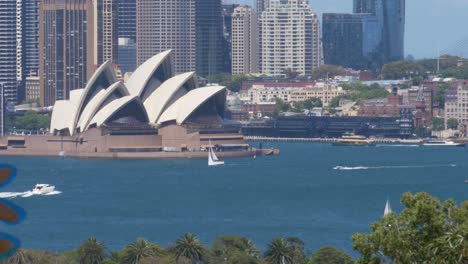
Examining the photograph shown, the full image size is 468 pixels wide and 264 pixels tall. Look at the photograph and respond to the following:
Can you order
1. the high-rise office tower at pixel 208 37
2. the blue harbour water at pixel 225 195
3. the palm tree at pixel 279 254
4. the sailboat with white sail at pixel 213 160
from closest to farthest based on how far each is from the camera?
the palm tree at pixel 279 254 < the blue harbour water at pixel 225 195 < the sailboat with white sail at pixel 213 160 < the high-rise office tower at pixel 208 37

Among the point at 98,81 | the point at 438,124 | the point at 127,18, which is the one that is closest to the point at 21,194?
the point at 98,81

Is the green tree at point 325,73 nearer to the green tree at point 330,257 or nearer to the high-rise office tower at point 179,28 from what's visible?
the high-rise office tower at point 179,28

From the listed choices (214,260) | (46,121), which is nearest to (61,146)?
(46,121)

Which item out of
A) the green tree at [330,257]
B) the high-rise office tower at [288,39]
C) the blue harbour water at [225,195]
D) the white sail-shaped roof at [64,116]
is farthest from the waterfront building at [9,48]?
the green tree at [330,257]

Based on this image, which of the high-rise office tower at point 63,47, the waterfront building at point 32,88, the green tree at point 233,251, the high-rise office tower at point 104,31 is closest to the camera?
the green tree at point 233,251

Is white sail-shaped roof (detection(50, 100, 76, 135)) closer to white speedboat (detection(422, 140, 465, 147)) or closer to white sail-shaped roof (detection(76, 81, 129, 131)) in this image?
white sail-shaped roof (detection(76, 81, 129, 131))

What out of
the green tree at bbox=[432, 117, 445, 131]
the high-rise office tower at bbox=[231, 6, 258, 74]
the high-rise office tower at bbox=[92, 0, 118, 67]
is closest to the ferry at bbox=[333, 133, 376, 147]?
the green tree at bbox=[432, 117, 445, 131]

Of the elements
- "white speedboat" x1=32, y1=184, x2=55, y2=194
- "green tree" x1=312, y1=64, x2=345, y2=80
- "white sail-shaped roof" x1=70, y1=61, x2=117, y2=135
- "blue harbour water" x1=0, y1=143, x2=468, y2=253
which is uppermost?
"green tree" x1=312, y1=64, x2=345, y2=80

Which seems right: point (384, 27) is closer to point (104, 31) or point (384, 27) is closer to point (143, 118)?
point (104, 31)
